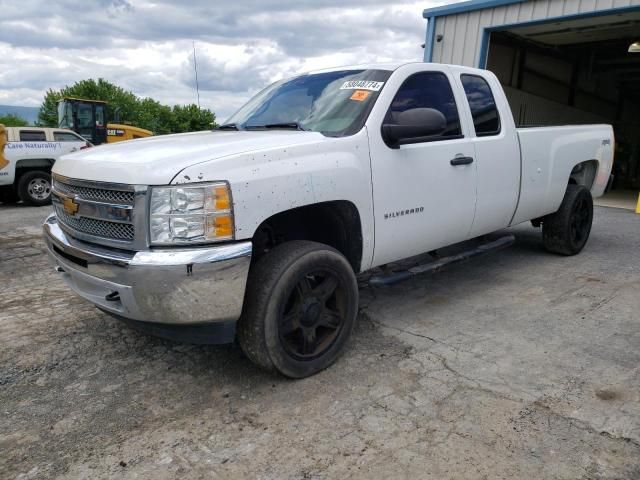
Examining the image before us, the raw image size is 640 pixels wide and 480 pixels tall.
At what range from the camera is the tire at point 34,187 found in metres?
10.4

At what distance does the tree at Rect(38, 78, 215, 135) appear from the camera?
63.8m

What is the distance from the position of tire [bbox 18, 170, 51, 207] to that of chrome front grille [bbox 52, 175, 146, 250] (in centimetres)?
843

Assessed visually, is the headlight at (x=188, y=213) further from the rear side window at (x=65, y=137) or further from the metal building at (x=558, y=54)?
the rear side window at (x=65, y=137)

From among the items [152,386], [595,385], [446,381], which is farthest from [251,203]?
[595,385]

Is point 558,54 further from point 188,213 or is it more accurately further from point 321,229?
point 188,213

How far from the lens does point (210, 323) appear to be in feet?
8.77

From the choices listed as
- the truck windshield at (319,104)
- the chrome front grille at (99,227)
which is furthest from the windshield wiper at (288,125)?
the chrome front grille at (99,227)

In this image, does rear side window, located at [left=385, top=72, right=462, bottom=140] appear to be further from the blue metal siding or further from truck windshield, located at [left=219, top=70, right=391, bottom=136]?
the blue metal siding

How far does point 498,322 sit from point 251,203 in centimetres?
233

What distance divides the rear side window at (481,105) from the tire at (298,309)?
1977 millimetres

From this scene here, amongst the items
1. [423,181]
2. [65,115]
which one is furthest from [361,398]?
[65,115]

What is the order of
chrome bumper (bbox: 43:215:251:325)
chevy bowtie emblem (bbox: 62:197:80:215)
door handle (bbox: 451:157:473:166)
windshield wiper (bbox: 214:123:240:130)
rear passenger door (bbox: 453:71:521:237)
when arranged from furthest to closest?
1. rear passenger door (bbox: 453:71:521:237)
2. windshield wiper (bbox: 214:123:240:130)
3. door handle (bbox: 451:157:473:166)
4. chevy bowtie emblem (bbox: 62:197:80:215)
5. chrome bumper (bbox: 43:215:251:325)

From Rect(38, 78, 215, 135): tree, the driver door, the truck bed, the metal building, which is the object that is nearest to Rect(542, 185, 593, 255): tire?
the truck bed

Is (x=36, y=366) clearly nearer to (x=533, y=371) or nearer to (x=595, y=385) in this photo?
(x=533, y=371)
